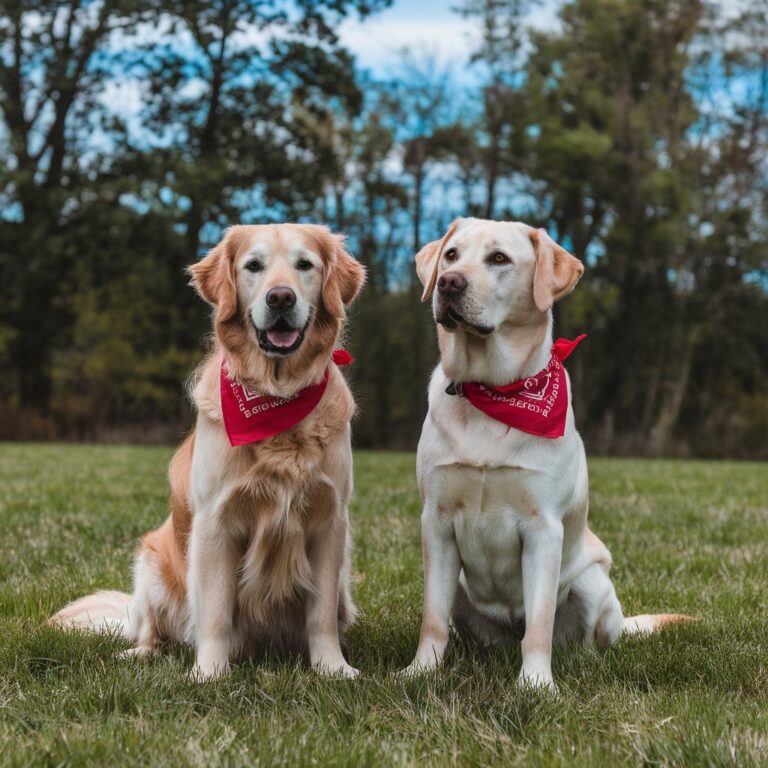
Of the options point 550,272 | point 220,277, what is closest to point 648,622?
point 550,272

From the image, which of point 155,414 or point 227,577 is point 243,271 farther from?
point 155,414

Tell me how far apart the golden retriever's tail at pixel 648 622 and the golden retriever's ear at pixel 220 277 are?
2.06 m

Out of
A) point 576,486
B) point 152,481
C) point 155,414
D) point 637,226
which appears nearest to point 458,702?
point 576,486

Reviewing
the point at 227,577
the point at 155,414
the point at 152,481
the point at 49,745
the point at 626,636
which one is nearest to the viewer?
the point at 49,745

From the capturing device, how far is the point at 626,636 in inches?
145

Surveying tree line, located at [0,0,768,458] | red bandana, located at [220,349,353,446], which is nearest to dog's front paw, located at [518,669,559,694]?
red bandana, located at [220,349,353,446]

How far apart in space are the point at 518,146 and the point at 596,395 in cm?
678

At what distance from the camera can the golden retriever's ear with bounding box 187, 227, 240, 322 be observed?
11.2 feet

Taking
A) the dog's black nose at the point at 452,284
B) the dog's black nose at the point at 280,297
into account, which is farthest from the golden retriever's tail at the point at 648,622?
the dog's black nose at the point at 280,297

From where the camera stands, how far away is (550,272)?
3.35 metres

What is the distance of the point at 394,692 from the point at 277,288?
142 centimetres

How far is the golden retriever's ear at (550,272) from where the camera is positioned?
3.34 m

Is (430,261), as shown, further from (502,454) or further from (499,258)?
(502,454)

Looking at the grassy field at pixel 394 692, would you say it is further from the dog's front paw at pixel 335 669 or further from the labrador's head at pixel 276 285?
the labrador's head at pixel 276 285
